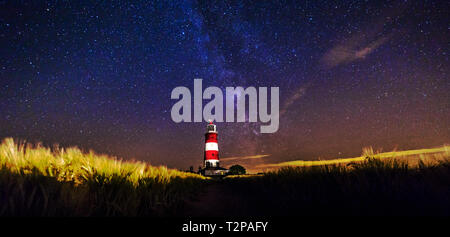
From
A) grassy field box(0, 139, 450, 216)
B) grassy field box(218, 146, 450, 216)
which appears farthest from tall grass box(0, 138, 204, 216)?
grassy field box(218, 146, 450, 216)

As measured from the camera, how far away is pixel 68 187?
268cm

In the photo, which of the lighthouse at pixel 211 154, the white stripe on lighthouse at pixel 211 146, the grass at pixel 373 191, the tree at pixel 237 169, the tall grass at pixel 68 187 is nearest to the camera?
the tall grass at pixel 68 187

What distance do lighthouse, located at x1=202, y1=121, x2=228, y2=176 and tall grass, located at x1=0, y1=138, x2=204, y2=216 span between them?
36.1 meters

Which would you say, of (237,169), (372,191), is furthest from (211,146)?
(372,191)

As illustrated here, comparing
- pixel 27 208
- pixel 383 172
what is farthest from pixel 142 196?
pixel 383 172

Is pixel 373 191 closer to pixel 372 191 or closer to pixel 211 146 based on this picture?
pixel 372 191

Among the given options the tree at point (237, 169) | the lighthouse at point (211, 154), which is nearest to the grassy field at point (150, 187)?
the lighthouse at point (211, 154)

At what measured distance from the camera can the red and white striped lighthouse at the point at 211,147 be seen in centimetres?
4075

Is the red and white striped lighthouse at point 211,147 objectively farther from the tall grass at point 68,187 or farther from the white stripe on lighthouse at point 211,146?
the tall grass at point 68,187

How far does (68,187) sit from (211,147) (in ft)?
129

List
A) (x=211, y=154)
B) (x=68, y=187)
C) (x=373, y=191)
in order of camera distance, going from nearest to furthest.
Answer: (x=68, y=187) < (x=373, y=191) < (x=211, y=154)

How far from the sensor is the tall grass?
7.19 feet

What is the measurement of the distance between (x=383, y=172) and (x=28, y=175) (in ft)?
17.2

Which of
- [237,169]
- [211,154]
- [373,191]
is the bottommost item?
[237,169]
